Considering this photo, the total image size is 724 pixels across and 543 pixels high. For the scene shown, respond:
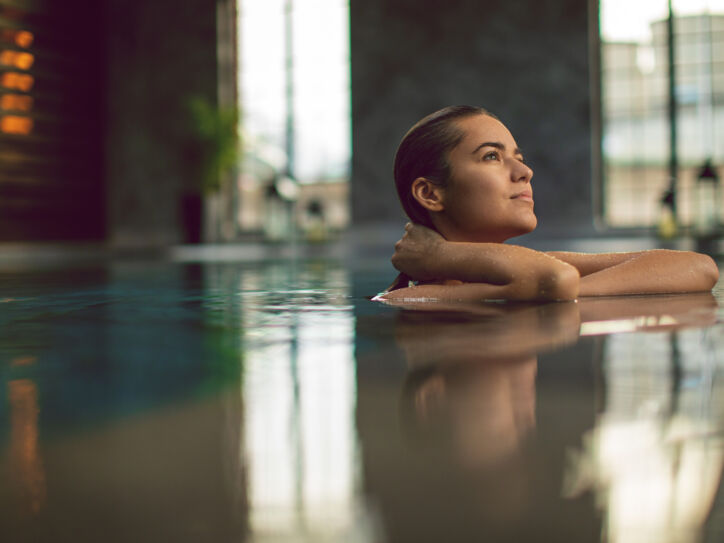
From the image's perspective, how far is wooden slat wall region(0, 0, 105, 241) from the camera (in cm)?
854

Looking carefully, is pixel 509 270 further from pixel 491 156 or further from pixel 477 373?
pixel 477 373

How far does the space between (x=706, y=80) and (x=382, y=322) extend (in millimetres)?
10459

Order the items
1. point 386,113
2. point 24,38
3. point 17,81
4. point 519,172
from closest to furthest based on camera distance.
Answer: point 519,172, point 17,81, point 24,38, point 386,113

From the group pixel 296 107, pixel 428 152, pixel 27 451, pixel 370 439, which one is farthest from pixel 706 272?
pixel 296 107

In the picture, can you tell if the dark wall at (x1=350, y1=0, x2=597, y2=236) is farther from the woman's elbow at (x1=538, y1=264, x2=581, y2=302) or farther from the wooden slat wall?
the woman's elbow at (x1=538, y1=264, x2=581, y2=302)

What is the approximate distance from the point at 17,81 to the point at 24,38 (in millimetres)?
541

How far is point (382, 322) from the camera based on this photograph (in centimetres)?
109

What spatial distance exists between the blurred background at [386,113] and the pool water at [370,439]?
9221mm

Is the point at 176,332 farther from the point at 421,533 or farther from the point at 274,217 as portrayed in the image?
the point at 274,217

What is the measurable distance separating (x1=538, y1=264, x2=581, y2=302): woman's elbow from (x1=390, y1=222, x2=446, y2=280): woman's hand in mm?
193

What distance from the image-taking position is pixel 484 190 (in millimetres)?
1418

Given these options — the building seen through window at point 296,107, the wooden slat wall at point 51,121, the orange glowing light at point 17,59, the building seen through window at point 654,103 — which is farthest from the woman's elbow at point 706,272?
the building seen through window at point 296,107

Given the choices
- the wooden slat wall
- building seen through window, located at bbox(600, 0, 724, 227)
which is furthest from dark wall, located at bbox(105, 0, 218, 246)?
building seen through window, located at bbox(600, 0, 724, 227)

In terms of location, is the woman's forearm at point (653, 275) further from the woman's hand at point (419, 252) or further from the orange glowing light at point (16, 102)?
the orange glowing light at point (16, 102)
